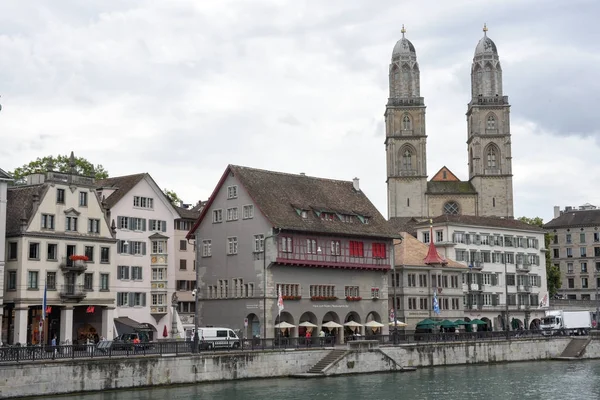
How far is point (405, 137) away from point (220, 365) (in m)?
93.3

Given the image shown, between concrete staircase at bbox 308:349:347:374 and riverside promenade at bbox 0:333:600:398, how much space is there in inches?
5.7

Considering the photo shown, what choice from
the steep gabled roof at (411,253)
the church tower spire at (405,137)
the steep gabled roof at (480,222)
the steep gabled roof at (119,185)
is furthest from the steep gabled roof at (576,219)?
the steep gabled roof at (119,185)

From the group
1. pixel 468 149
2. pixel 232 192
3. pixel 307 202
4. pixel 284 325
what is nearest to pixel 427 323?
pixel 307 202

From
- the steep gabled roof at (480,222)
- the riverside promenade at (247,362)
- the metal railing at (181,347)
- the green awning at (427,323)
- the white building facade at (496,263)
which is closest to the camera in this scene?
the riverside promenade at (247,362)

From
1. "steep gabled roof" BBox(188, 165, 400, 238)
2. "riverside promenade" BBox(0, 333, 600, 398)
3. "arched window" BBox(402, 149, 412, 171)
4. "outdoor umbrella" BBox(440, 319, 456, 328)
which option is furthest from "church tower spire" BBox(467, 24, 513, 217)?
"riverside promenade" BBox(0, 333, 600, 398)

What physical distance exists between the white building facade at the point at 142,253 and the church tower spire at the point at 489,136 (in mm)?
70023

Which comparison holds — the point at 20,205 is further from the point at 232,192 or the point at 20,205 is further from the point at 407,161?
the point at 407,161

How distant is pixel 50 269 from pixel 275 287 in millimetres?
18352

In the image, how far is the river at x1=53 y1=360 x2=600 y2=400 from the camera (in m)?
56.8

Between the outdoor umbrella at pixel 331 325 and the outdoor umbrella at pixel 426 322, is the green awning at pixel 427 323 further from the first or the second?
the outdoor umbrella at pixel 331 325

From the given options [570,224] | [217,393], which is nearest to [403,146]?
[570,224]

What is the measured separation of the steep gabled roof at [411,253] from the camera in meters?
98.4

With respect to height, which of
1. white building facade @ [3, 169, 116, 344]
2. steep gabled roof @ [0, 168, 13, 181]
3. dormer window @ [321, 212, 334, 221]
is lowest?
white building facade @ [3, 169, 116, 344]

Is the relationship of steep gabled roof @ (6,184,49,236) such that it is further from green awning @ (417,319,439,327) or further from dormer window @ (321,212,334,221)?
green awning @ (417,319,439,327)
